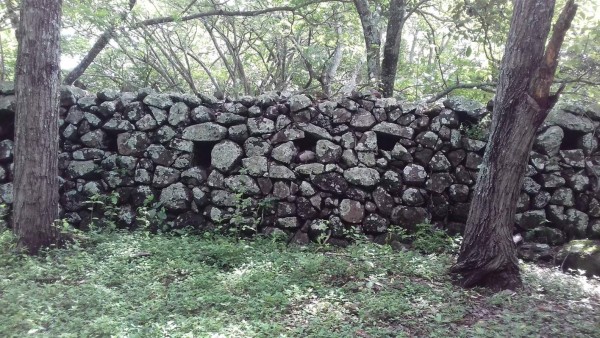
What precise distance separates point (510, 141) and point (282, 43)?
6.04m

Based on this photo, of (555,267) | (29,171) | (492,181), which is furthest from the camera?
(555,267)

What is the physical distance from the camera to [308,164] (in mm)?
5734

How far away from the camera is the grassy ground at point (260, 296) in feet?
10.8

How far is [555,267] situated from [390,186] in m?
2.04

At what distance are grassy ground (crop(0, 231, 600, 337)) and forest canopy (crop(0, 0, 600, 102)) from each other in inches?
124

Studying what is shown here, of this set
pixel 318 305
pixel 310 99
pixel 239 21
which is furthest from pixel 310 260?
pixel 239 21

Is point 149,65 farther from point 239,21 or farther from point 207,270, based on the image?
point 207,270

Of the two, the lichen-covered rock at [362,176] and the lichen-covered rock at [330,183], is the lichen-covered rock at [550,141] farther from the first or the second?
the lichen-covered rock at [330,183]

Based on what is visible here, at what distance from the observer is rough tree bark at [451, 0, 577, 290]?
166 inches

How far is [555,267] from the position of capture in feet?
16.8

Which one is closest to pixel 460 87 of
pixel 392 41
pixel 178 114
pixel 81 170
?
pixel 392 41

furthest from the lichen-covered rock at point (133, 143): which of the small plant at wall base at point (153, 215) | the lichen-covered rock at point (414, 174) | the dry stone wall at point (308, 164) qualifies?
the lichen-covered rock at point (414, 174)

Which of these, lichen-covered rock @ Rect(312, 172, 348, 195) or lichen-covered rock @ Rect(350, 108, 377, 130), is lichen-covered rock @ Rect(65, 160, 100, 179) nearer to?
lichen-covered rock @ Rect(312, 172, 348, 195)

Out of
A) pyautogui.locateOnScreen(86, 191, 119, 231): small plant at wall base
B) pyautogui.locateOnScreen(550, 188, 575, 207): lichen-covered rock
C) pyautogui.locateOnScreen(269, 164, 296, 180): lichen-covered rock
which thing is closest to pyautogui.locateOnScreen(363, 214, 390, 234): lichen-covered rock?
pyautogui.locateOnScreen(269, 164, 296, 180): lichen-covered rock
